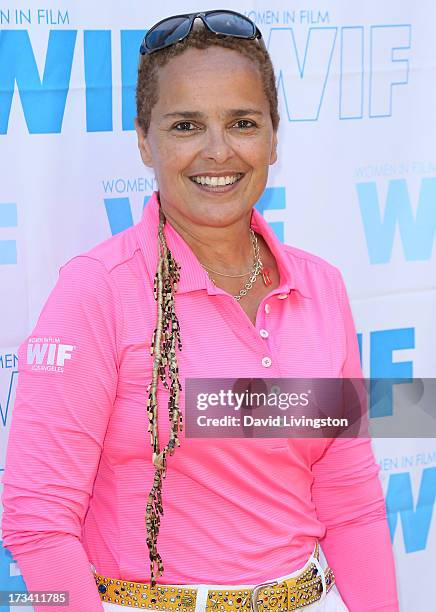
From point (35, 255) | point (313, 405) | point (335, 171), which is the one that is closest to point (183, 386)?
point (313, 405)

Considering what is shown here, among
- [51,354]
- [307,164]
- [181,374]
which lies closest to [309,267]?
[181,374]

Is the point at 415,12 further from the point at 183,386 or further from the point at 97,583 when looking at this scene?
the point at 97,583

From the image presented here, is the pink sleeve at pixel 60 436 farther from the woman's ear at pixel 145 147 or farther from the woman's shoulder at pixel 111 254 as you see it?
the woman's ear at pixel 145 147

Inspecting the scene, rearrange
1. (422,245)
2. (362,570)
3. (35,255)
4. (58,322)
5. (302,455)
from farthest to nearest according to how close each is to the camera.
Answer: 1. (422,245)
2. (35,255)
3. (362,570)
4. (302,455)
5. (58,322)

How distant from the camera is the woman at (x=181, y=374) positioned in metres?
1.24

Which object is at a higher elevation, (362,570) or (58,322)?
(58,322)

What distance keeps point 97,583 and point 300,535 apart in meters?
0.32

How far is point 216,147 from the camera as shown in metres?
1.40

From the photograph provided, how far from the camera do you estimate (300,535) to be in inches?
56.1

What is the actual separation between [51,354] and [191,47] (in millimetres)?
526

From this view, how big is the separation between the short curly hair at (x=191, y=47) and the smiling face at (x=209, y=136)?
1 cm

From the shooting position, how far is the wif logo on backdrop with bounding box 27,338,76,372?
1.23 metres

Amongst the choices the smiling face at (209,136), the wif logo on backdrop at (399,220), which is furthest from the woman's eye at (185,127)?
the wif logo on backdrop at (399,220)

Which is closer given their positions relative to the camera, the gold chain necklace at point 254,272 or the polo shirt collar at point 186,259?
the polo shirt collar at point 186,259
